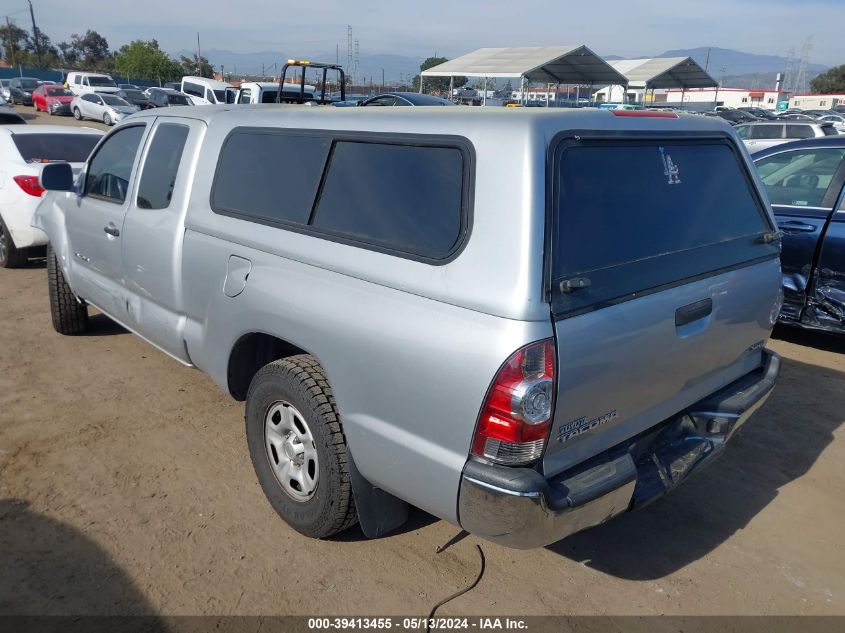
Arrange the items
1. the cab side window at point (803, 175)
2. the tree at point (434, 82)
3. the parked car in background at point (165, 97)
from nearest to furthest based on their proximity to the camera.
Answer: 1. the cab side window at point (803, 175)
2. the parked car in background at point (165, 97)
3. the tree at point (434, 82)

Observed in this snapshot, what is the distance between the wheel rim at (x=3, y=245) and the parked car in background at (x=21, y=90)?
3713cm

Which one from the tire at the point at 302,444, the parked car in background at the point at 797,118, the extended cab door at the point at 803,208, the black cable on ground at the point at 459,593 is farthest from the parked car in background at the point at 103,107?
the black cable on ground at the point at 459,593

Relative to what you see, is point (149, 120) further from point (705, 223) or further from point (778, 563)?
point (778, 563)

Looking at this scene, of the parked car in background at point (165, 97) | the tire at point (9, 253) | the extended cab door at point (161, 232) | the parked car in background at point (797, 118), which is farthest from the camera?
the parked car in background at point (165, 97)

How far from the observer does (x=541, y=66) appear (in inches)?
863

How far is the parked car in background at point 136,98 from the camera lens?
95.2 ft

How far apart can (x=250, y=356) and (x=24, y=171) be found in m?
5.36

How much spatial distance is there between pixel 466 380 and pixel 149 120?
3.13 metres

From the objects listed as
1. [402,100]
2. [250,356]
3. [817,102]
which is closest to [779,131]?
[402,100]

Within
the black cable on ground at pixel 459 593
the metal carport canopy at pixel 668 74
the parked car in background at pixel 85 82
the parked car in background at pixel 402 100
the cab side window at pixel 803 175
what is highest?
the metal carport canopy at pixel 668 74

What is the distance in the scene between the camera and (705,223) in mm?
2986

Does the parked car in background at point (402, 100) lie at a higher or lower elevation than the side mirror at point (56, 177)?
higher

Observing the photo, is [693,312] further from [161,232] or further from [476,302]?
[161,232]

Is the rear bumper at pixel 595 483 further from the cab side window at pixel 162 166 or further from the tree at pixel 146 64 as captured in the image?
the tree at pixel 146 64
